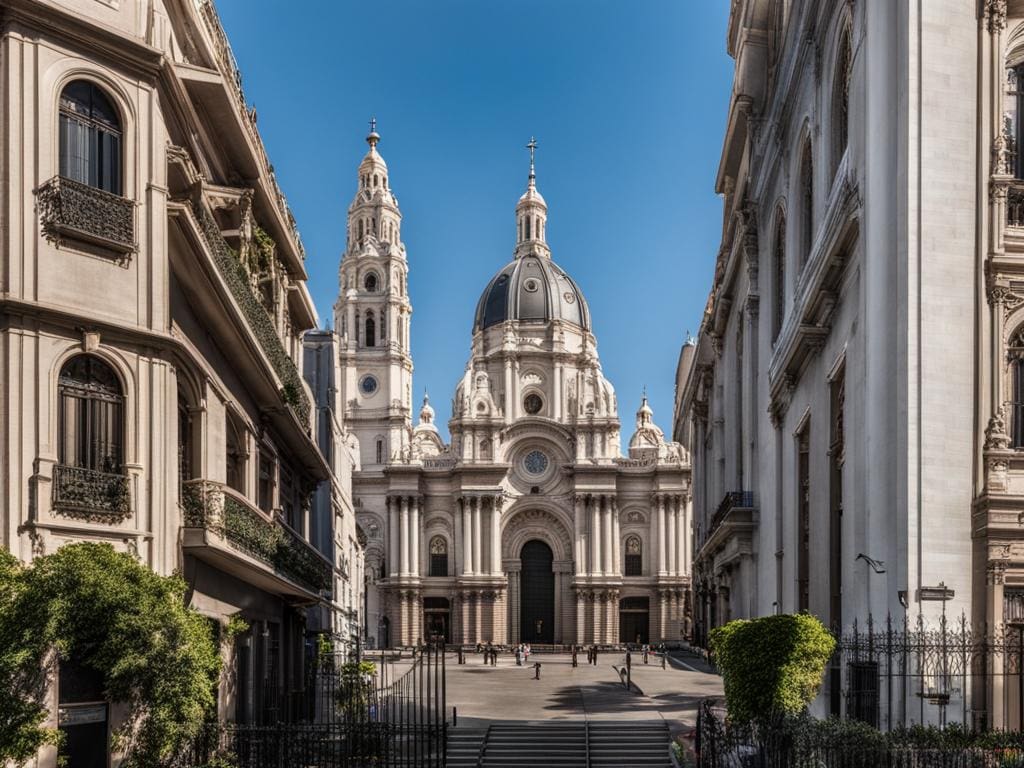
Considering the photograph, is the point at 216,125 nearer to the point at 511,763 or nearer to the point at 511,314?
the point at 511,763

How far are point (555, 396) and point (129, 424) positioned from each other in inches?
3251

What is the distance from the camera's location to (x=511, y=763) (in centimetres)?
2766

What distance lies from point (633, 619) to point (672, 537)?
6991 millimetres

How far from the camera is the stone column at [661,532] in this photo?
9244 cm

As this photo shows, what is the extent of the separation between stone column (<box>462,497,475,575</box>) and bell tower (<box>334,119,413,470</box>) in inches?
317

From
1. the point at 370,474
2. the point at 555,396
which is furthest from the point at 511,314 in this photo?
the point at 370,474

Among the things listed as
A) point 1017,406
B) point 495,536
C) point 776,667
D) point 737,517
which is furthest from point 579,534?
point 1017,406

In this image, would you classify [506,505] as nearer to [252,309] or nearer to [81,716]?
[252,309]

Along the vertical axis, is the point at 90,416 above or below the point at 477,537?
above

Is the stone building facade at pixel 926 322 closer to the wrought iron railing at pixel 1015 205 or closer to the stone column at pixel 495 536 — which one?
the wrought iron railing at pixel 1015 205

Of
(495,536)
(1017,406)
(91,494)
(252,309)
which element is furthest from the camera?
(495,536)

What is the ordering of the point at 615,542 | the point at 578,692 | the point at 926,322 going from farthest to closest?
1. the point at 615,542
2. the point at 578,692
3. the point at 926,322

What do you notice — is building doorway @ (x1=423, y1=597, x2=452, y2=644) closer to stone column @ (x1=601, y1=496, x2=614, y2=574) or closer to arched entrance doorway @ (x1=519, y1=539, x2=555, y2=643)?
arched entrance doorway @ (x1=519, y1=539, x2=555, y2=643)

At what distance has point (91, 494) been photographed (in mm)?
15922
